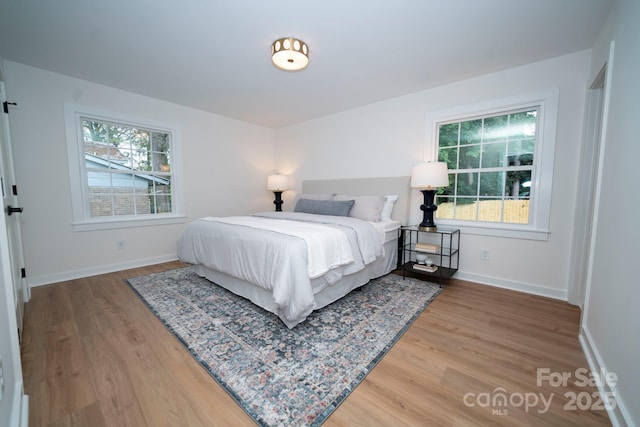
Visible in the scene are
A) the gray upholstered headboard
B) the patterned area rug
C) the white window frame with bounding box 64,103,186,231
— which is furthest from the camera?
the gray upholstered headboard

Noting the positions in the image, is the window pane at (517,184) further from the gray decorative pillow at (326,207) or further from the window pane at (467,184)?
the gray decorative pillow at (326,207)

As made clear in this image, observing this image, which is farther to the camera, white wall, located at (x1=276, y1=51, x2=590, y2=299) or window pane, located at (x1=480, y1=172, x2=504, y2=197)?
window pane, located at (x1=480, y1=172, x2=504, y2=197)

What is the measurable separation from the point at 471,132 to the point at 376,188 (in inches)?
53.7

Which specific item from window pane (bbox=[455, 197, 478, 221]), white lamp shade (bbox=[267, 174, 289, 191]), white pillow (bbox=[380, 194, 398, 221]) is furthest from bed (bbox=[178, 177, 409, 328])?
white lamp shade (bbox=[267, 174, 289, 191])

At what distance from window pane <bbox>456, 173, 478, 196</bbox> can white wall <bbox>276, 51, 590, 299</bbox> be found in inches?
21.7

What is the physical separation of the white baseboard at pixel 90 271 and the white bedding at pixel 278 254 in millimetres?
1042

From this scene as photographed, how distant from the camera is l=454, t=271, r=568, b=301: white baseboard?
2.52m

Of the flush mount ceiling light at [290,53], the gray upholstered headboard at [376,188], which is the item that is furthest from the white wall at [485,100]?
the flush mount ceiling light at [290,53]

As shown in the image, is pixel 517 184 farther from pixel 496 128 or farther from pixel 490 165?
pixel 496 128

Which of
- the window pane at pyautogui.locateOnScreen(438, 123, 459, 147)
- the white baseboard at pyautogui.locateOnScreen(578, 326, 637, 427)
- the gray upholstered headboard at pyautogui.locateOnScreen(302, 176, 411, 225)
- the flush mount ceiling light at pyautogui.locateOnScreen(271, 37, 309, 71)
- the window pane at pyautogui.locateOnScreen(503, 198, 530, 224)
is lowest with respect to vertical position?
the white baseboard at pyautogui.locateOnScreen(578, 326, 637, 427)

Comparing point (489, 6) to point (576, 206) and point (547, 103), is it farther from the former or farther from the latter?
point (576, 206)

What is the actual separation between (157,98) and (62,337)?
3.18 metres

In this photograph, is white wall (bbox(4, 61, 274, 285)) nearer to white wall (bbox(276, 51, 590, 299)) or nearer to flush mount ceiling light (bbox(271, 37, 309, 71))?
white wall (bbox(276, 51, 590, 299))

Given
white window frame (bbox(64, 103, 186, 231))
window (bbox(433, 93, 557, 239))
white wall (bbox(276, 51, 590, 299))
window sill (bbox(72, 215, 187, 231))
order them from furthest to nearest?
window sill (bbox(72, 215, 187, 231)) < white window frame (bbox(64, 103, 186, 231)) < window (bbox(433, 93, 557, 239)) < white wall (bbox(276, 51, 590, 299))
